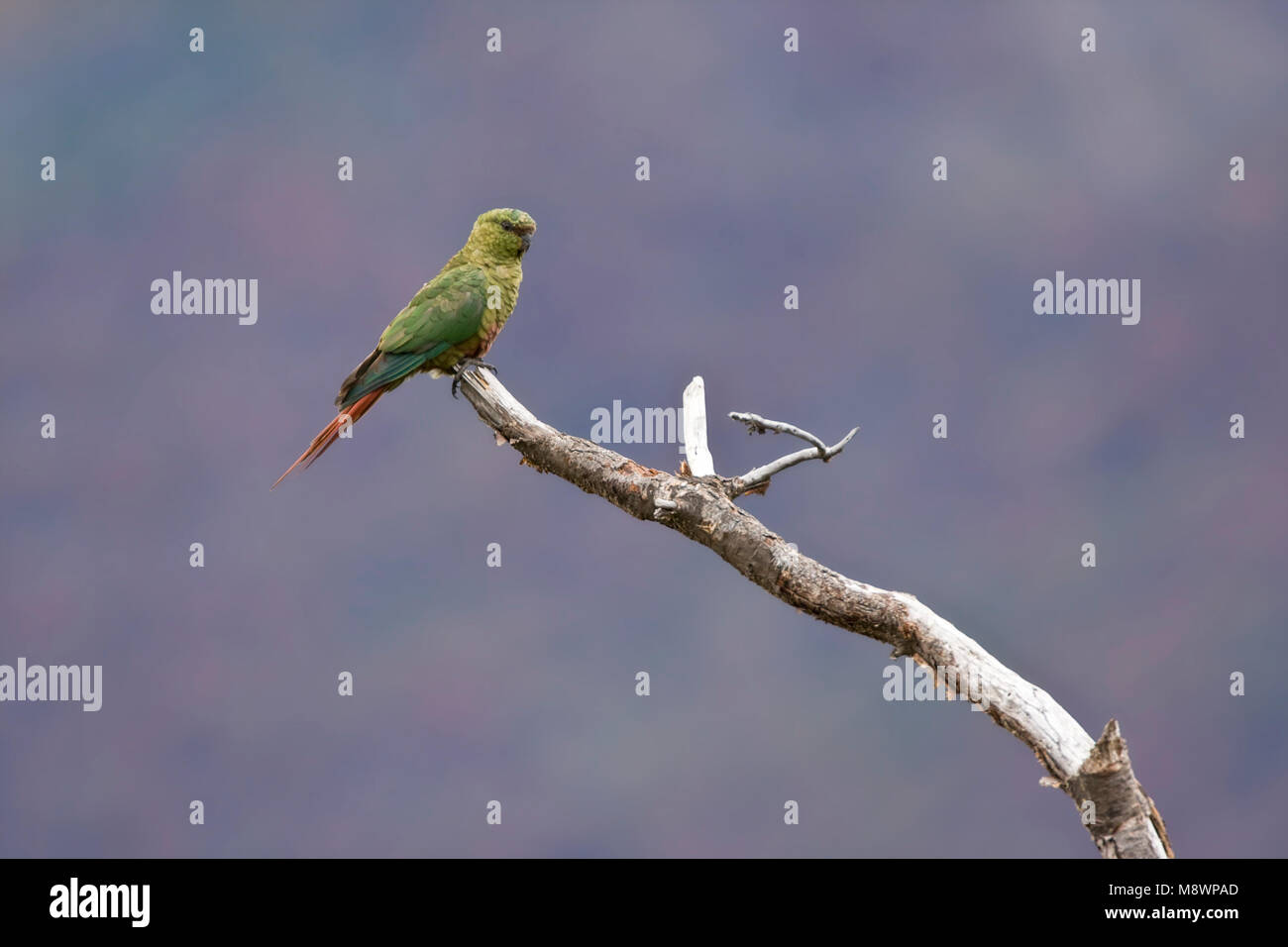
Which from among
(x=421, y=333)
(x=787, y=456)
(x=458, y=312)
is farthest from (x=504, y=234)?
(x=787, y=456)

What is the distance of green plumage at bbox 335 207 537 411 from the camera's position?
201 inches

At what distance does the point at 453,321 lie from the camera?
5176mm

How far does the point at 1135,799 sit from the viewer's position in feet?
11.7

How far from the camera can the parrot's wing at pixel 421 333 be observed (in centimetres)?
509

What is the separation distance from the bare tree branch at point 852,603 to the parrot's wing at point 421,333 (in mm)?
272

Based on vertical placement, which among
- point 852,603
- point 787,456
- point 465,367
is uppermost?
point 465,367

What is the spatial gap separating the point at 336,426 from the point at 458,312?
0.77m

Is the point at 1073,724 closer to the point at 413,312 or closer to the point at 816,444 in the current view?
the point at 816,444

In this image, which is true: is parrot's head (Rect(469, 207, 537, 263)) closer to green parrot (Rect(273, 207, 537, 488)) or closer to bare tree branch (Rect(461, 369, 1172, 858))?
green parrot (Rect(273, 207, 537, 488))

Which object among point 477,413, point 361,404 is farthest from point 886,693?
point 361,404

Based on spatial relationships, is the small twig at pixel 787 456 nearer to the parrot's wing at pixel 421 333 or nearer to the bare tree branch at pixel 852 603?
the bare tree branch at pixel 852 603

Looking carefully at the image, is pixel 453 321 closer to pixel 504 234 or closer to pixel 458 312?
pixel 458 312

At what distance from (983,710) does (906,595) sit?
494 mm

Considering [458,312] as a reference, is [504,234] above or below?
above
